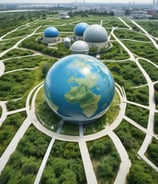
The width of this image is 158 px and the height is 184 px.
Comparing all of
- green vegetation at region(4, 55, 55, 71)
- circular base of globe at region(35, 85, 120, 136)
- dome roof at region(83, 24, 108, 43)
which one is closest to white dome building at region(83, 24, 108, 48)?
dome roof at region(83, 24, 108, 43)

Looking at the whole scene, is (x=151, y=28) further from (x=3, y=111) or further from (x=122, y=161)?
(x=122, y=161)

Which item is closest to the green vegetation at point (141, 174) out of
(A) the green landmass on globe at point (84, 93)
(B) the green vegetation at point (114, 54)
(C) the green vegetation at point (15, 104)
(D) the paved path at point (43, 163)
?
(A) the green landmass on globe at point (84, 93)

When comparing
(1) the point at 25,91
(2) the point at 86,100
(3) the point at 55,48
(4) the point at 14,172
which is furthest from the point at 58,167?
(3) the point at 55,48

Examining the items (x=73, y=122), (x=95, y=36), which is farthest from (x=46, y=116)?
(x=95, y=36)

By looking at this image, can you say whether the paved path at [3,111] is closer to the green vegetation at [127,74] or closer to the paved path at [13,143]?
the paved path at [13,143]

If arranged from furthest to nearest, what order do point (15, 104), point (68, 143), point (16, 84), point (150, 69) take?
point (150, 69) < point (16, 84) < point (15, 104) < point (68, 143)

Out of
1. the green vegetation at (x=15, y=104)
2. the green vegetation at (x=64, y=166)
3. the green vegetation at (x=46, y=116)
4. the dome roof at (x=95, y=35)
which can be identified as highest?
the dome roof at (x=95, y=35)

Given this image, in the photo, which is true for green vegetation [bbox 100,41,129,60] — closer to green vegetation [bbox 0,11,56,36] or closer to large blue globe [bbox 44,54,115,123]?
large blue globe [bbox 44,54,115,123]
